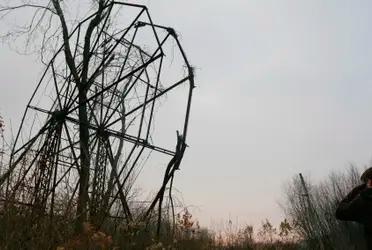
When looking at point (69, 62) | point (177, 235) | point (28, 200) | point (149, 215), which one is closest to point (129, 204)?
point (149, 215)

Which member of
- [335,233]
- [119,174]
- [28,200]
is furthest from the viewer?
[335,233]

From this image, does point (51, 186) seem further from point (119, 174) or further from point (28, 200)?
point (119, 174)

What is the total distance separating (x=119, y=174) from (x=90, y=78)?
1238 mm

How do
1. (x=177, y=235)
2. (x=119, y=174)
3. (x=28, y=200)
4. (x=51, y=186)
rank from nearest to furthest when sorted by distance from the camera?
1. (x=28, y=200)
2. (x=51, y=186)
3. (x=119, y=174)
4. (x=177, y=235)

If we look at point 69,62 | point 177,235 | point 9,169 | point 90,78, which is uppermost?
point 69,62

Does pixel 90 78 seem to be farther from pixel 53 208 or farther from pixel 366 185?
pixel 366 185

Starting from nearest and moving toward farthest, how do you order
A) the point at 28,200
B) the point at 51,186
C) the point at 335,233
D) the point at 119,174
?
the point at 28,200
the point at 51,186
the point at 119,174
the point at 335,233

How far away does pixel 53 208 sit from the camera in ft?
15.4

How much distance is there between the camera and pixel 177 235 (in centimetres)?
683

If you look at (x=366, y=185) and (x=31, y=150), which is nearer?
(x=366, y=185)

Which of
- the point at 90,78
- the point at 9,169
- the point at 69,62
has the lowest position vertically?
the point at 9,169

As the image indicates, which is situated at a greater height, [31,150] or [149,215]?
[31,150]

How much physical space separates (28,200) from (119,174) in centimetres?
128

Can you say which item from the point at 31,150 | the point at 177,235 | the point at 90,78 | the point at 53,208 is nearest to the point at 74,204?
the point at 53,208
